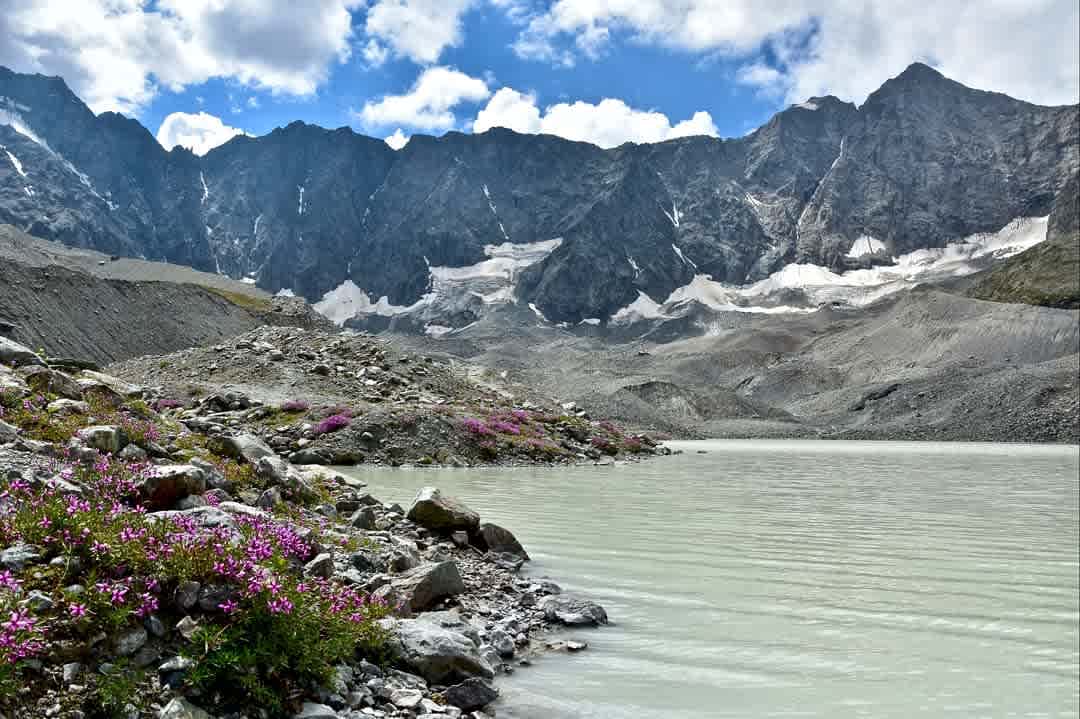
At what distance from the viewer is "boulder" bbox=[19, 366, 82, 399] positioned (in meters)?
12.9

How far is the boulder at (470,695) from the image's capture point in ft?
20.3

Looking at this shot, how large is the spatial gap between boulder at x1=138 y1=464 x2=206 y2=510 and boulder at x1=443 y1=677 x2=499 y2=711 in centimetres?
385

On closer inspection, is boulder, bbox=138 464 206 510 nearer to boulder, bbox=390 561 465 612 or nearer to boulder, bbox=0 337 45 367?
boulder, bbox=390 561 465 612

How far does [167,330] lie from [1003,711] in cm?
7495

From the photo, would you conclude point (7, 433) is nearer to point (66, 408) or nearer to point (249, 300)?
point (66, 408)

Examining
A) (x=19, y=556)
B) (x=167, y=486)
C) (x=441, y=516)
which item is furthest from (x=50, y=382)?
(x=19, y=556)

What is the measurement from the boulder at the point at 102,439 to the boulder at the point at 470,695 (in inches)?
239

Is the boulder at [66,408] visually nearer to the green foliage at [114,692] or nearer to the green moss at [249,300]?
the green foliage at [114,692]

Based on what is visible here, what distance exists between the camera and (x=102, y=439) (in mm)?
9766

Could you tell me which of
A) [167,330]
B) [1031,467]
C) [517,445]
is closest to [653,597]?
[517,445]

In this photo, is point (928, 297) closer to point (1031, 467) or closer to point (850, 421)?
point (850, 421)

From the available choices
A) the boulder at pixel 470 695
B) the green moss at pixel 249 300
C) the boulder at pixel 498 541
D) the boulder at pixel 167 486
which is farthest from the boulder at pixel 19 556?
the green moss at pixel 249 300

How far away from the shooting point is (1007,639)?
26.8 ft

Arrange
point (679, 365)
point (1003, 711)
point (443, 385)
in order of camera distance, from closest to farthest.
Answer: point (1003, 711), point (443, 385), point (679, 365)
